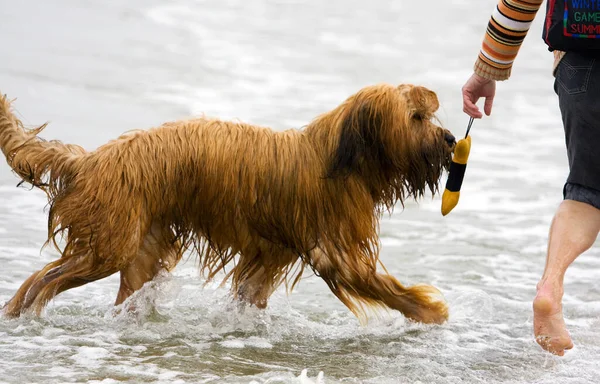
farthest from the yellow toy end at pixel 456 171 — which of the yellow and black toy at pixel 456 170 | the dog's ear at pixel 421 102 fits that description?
the dog's ear at pixel 421 102

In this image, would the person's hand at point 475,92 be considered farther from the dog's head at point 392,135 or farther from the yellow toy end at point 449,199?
the yellow toy end at point 449,199

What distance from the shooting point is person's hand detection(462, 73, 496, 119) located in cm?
545

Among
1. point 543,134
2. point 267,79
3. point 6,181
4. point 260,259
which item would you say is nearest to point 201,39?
point 267,79

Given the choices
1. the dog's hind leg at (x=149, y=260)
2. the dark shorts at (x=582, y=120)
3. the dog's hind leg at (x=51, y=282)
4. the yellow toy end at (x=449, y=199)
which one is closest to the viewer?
the dark shorts at (x=582, y=120)

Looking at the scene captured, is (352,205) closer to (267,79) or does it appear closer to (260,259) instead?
(260,259)

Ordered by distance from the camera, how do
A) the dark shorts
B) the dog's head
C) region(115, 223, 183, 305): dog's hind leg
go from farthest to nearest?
1. region(115, 223, 183, 305): dog's hind leg
2. the dog's head
3. the dark shorts

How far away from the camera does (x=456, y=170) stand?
5.56m

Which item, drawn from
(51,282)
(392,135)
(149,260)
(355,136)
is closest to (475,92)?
(392,135)

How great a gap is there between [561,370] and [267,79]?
9.70 meters

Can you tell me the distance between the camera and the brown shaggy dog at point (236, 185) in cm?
529

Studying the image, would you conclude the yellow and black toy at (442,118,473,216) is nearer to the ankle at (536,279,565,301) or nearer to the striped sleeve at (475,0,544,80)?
the striped sleeve at (475,0,544,80)

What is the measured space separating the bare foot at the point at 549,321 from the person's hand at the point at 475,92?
3.77ft

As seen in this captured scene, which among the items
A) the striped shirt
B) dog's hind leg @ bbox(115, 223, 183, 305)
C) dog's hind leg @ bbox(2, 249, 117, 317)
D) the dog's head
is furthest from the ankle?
dog's hind leg @ bbox(2, 249, 117, 317)

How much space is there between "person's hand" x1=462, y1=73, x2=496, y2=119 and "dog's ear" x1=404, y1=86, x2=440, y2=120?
24 centimetres
